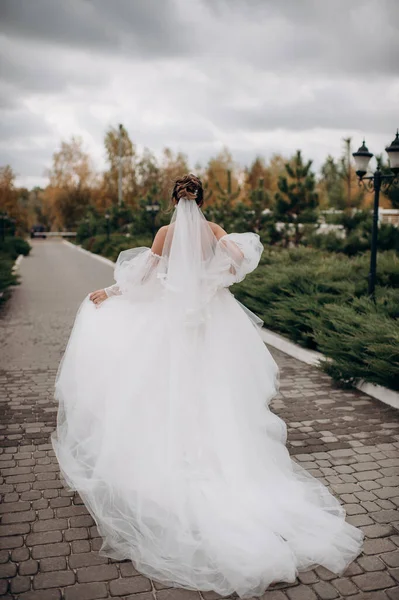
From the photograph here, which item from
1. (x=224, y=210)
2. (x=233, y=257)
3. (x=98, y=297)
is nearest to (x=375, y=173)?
(x=233, y=257)

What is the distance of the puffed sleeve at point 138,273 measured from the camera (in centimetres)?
382

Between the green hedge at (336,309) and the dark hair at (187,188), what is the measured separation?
295 centimetres

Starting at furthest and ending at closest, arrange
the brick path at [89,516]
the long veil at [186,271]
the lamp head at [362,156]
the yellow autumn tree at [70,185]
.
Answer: the yellow autumn tree at [70,185] → the lamp head at [362,156] → the long veil at [186,271] → the brick path at [89,516]

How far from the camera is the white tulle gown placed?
118 inches

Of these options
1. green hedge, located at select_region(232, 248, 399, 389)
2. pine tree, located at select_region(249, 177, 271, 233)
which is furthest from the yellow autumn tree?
green hedge, located at select_region(232, 248, 399, 389)

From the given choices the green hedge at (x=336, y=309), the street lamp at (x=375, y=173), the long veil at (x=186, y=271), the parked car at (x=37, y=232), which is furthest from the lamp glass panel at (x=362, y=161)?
the parked car at (x=37, y=232)

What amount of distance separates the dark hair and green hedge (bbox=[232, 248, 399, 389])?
2948mm

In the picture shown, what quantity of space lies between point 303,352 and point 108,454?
5076 mm

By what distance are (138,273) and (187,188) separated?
0.68 metres

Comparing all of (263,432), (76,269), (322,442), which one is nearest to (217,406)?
(263,432)

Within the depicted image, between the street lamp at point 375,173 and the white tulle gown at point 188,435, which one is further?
the street lamp at point 375,173

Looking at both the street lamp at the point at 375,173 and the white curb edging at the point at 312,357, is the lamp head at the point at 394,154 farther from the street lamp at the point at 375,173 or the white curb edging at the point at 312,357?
the white curb edging at the point at 312,357

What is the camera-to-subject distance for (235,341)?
3.79 meters

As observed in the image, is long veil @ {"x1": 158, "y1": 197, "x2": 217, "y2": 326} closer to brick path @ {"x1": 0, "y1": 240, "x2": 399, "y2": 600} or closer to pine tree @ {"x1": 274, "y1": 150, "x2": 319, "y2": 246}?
brick path @ {"x1": 0, "y1": 240, "x2": 399, "y2": 600}
